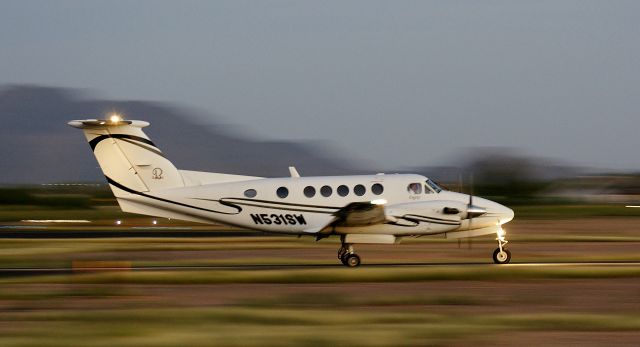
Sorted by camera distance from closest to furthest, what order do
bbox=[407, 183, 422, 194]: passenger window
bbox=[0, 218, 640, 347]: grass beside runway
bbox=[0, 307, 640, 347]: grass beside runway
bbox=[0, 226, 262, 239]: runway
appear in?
bbox=[0, 307, 640, 347]: grass beside runway < bbox=[0, 218, 640, 347]: grass beside runway < bbox=[407, 183, 422, 194]: passenger window < bbox=[0, 226, 262, 239]: runway

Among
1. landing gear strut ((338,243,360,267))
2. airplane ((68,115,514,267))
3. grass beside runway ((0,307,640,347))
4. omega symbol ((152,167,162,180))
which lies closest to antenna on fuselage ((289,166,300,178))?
airplane ((68,115,514,267))

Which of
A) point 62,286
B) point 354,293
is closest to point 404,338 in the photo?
point 354,293

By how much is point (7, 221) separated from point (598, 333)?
45794 millimetres

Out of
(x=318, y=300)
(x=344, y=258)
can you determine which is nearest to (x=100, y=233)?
(x=344, y=258)

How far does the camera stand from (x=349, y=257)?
23625mm

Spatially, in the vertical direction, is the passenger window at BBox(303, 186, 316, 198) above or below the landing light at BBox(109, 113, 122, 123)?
below

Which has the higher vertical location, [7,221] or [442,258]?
[7,221]

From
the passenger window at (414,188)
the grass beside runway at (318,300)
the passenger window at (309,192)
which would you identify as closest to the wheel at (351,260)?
the grass beside runway at (318,300)

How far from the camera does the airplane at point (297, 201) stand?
76.3 feet

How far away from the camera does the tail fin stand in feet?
79.3

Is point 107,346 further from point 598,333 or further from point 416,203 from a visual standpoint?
point 416,203

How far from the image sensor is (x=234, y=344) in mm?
12836

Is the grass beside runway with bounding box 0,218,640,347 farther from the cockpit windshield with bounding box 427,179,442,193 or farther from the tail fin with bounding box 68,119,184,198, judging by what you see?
the tail fin with bounding box 68,119,184,198

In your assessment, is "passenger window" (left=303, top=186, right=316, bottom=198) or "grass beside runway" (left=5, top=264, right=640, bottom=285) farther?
"passenger window" (left=303, top=186, right=316, bottom=198)
